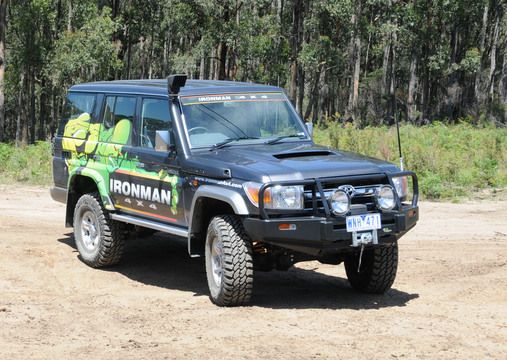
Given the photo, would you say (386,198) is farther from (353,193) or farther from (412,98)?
(412,98)

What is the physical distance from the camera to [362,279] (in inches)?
334

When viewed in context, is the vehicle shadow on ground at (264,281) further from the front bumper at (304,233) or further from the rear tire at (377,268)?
the front bumper at (304,233)

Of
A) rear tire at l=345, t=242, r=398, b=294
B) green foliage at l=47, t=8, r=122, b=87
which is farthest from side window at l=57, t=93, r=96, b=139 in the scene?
green foliage at l=47, t=8, r=122, b=87

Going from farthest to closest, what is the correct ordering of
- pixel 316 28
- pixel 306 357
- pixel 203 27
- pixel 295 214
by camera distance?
pixel 316 28 → pixel 203 27 → pixel 295 214 → pixel 306 357

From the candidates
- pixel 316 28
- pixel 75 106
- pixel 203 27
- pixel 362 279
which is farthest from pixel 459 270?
Answer: pixel 316 28

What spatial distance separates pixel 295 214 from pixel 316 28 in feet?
165

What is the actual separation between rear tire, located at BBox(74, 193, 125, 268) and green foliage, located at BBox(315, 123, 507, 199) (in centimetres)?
883

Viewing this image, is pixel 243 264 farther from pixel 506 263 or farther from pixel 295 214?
pixel 506 263

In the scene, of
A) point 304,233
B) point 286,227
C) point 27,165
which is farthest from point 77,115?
point 27,165

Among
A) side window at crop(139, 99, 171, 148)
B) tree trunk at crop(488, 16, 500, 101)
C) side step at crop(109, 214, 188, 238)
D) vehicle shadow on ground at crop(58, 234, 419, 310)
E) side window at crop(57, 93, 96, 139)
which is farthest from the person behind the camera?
tree trunk at crop(488, 16, 500, 101)

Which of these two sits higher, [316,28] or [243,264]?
[316,28]

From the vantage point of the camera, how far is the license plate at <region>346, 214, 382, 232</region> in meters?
7.32

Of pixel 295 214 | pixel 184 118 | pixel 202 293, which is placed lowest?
pixel 202 293

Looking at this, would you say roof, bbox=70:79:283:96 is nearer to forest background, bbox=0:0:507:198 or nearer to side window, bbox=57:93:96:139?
side window, bbox=57:93:96:139
